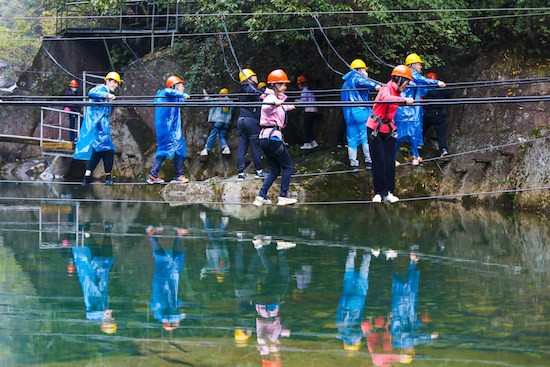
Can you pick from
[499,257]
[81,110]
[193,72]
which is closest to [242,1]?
[193,72]

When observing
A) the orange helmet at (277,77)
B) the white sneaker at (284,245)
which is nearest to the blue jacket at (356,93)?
the orange helmet at (277,77)

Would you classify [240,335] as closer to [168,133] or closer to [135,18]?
[168,133]

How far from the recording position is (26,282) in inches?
346

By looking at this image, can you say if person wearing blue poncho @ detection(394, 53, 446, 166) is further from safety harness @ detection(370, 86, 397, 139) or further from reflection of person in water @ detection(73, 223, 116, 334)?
reflection of person in water @ detection(73, 223, 116, 334)

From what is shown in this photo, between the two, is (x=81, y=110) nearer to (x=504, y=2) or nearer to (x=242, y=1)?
(x=242, y=1)

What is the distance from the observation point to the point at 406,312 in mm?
7445

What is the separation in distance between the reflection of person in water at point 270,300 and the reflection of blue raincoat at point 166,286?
0.71 m

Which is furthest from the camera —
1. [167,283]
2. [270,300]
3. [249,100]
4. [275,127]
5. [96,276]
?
[249,100]

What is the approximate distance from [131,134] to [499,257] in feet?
48.8

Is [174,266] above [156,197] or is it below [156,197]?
below

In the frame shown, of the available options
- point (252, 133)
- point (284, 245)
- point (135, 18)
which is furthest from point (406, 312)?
point (135, 18)

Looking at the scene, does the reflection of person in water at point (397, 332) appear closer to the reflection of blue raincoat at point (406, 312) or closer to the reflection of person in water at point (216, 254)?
the reflection of blue raincoat at point (406, 312)

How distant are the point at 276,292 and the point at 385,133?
3.92 meters

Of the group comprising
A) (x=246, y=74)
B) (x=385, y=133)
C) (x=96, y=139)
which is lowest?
(x=385, y=133)
